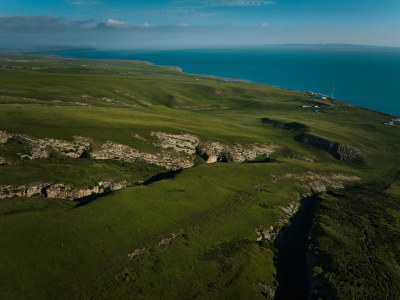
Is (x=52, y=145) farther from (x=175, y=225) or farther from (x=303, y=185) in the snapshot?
(x=303, y=185)

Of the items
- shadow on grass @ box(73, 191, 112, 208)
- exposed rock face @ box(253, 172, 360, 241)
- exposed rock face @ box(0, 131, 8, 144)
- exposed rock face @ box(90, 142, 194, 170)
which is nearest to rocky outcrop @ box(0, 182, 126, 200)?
shadow on grass @ box(73, 191, 112, 208)

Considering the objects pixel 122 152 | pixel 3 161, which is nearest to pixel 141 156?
pixel 122 152

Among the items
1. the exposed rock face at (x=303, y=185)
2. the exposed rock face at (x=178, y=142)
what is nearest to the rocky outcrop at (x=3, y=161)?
the exposed rock face at (x=178, y=142)

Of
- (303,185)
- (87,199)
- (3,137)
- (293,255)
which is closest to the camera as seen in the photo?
(293,255)

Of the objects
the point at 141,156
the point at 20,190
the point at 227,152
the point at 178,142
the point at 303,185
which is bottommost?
the point at 303,185

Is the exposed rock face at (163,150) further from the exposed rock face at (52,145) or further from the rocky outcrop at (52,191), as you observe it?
the rocky outcrop at (52,191)

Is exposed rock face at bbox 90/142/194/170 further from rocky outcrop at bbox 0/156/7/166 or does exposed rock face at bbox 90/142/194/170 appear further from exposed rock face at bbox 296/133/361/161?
exposed rock face at bbox 296/133/361/161
